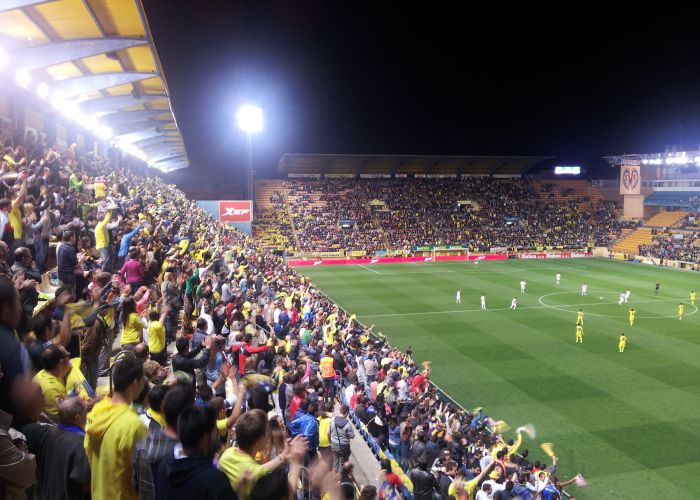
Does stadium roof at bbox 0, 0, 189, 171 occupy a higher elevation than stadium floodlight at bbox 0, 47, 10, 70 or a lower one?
higher

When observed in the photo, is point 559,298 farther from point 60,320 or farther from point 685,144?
point 685,144

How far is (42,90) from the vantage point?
14203 mm

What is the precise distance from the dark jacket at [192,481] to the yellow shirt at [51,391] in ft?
4.86

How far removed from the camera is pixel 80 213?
37.2 feet

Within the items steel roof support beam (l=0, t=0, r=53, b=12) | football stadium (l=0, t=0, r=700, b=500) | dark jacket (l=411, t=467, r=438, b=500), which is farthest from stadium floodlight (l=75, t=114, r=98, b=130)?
dark jacket (l=411, t=467, r=438, b=500)

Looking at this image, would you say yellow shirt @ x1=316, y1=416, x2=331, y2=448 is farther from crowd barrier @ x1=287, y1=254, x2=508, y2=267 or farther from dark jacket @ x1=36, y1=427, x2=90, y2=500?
crowd barrier @ x1=287, y1=254, x2=508, y2=267

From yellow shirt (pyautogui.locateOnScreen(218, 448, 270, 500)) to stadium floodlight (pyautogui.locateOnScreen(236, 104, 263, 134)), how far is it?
48.6 meters

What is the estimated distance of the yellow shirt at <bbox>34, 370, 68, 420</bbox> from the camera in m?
3.96

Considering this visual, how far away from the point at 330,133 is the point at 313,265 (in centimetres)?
2081

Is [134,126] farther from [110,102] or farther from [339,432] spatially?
[339,432]

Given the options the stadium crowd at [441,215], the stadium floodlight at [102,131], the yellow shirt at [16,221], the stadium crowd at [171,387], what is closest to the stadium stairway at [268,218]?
the stadium crowd at [441,215]

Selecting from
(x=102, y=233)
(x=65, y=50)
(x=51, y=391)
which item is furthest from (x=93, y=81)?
(x=51, y=391)

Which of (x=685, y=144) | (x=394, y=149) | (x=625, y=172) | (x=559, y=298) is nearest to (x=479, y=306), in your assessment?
(x=559, y=298)

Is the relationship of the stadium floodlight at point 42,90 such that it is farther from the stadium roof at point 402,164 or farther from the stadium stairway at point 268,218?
the stadium roof at point 402,164
